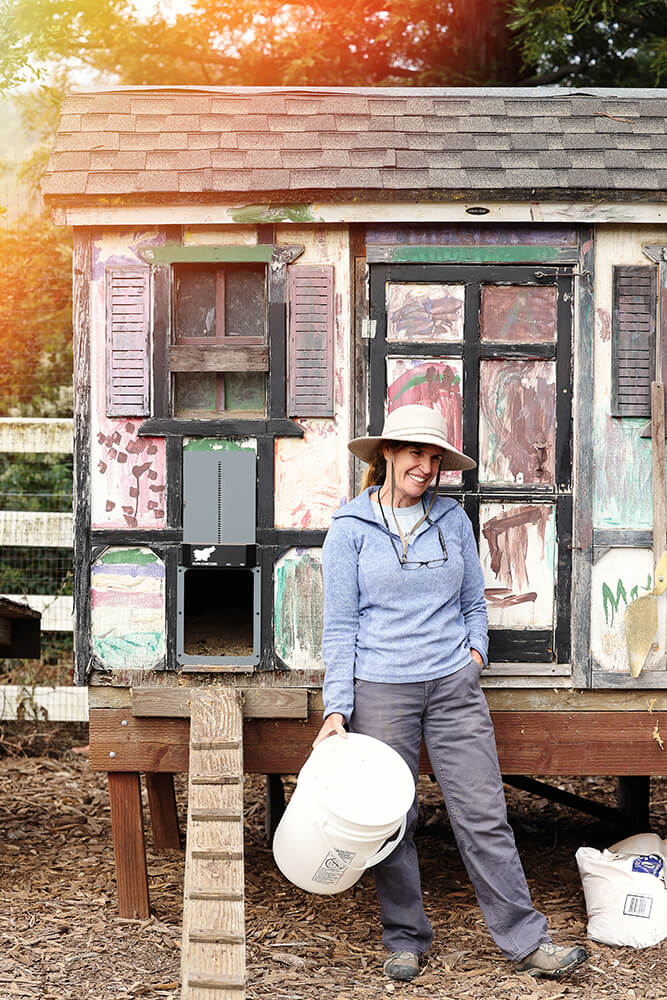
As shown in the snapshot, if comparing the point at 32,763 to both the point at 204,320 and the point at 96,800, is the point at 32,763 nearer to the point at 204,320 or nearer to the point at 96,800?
the point at 96,800

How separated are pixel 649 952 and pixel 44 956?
8.21 ft

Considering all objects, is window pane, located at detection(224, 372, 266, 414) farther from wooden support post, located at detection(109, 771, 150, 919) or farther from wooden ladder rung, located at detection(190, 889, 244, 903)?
wooden ladder rung, located at detection(190, 889, 244, 903)

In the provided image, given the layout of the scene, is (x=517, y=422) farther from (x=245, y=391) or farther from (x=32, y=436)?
(x=32, y=436)

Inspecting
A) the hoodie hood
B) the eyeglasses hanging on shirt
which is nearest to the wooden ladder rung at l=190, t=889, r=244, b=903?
the eyeglasses hanging on shirt

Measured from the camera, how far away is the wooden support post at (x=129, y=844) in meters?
4.88

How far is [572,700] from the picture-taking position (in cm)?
489

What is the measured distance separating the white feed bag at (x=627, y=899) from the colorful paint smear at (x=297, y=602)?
156 cm

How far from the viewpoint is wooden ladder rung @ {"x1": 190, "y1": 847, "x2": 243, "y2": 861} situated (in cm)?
405

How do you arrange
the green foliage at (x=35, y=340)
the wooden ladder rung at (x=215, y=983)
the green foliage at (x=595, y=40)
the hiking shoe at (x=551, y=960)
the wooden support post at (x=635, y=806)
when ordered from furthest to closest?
1. the green foliage at (x=595, y=40)
2. the green foliage at (x=35, y=340)
3. the wooden support post at (x=635, y=806)
4. the hiking shoe at (x=551, y=960)
5. the wooden ladder rung at (x=215, y=983)

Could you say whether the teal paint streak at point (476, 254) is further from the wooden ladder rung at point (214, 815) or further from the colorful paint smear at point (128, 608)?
the wooden ladder rung at point (214, 815)

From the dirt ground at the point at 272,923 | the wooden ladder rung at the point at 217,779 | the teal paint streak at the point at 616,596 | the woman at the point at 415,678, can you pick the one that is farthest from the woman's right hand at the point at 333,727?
the teal paint streak at the point at 616,596

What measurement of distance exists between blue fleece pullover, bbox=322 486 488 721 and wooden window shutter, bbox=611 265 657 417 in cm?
108

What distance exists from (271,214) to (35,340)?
4079mm

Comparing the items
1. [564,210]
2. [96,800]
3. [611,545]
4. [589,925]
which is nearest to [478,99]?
[564,210]
